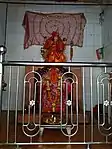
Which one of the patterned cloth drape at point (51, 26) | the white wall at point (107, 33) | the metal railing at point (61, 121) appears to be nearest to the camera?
the metal railing at point (61, 121)

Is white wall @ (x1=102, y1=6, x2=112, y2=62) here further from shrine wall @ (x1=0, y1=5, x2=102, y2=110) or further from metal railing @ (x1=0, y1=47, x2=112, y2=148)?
metal railing @ (x1=0, y1=47, x2=112, y2=148)

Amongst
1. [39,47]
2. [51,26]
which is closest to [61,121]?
[39,47]

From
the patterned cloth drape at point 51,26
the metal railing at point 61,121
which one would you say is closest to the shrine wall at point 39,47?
the patterned cloth drape at point 51,26

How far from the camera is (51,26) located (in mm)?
5262

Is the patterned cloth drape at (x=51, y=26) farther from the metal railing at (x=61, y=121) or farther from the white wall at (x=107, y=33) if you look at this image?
the metal railing at (x=61, y=121)

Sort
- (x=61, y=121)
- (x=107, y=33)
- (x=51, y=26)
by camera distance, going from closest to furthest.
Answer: (x=61, y=121) < (x=107, y=33) < (x=51, y=26)

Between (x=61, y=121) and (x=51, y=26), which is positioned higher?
(x=51, y=26)

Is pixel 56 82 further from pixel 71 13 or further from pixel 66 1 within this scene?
pixel 71 13

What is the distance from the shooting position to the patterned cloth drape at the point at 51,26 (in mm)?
5219

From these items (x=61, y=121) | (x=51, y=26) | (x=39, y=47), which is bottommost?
(x=61, y=121)

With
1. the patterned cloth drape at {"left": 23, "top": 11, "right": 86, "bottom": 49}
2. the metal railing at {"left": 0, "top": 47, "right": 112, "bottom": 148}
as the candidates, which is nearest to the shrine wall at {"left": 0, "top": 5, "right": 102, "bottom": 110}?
the patterned cloth drape at {"left": 23, "top": 11, "right": 86, "bottom": 49}

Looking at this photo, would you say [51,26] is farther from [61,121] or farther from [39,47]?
[61,121]

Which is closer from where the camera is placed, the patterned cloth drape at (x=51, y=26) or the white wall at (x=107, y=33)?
the white wall at (x=107, y=33)

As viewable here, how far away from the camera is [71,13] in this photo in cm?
536
